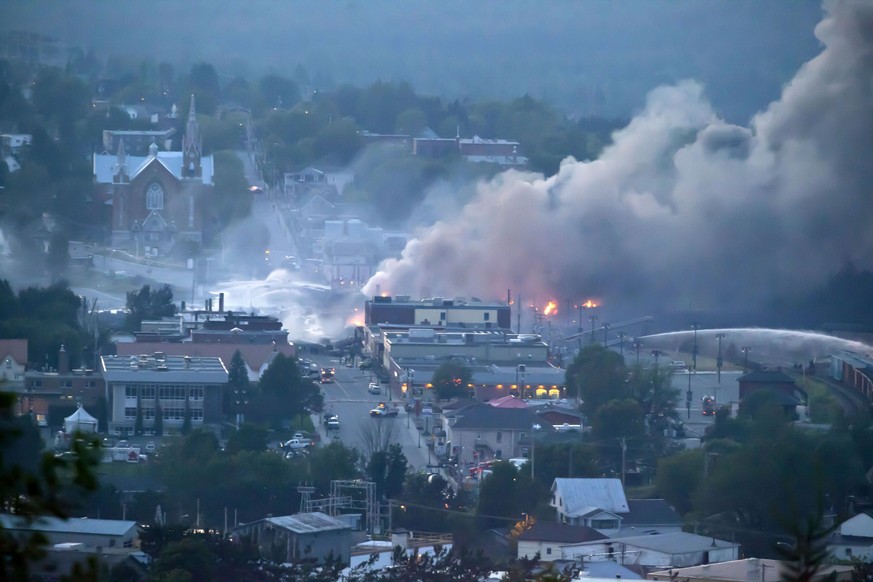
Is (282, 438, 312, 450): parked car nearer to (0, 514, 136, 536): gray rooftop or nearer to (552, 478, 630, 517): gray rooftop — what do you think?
(552, 478, 630, 517): gray rooftop

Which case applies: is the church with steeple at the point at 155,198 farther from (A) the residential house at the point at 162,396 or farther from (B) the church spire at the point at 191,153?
(A) the residential house at the point at 162,396

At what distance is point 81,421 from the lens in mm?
9438

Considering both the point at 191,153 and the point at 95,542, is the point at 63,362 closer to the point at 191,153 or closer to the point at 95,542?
the point at 95,542

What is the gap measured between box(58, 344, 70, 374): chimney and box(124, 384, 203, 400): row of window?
898mm

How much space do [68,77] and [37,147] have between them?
260 inches

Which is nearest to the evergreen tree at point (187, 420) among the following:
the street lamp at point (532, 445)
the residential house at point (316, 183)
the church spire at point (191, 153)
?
the street lamp at point (532, 445)

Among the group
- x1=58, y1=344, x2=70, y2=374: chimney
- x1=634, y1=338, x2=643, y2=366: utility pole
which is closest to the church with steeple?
x1=634, y1=338, x2=643, y2=366: utility pole

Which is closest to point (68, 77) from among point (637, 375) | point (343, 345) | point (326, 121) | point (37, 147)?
point (326, 121)

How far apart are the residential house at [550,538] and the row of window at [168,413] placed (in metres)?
3.49

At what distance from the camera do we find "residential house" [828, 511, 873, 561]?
263 inches

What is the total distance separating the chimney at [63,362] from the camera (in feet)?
35.9

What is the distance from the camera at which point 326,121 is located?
29031mm

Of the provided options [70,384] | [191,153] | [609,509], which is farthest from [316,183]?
[609,509]

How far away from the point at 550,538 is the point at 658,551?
1.45ft
